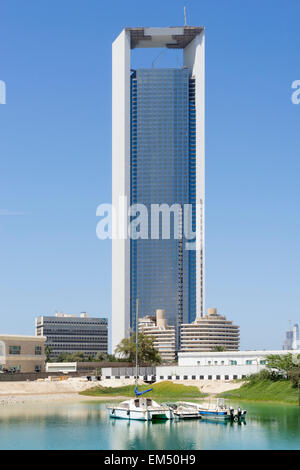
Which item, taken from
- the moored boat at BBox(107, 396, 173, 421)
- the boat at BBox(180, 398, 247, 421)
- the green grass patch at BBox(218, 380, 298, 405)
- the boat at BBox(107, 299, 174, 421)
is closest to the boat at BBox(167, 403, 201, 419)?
the boat at BBox(107, 299, 174, 421)

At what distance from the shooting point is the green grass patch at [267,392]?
12756 centimetres

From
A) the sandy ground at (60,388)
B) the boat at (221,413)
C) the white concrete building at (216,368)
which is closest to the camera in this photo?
the boat at (221,413)

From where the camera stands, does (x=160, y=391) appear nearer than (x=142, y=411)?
No

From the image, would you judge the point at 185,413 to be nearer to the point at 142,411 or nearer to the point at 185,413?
the point at 185,413

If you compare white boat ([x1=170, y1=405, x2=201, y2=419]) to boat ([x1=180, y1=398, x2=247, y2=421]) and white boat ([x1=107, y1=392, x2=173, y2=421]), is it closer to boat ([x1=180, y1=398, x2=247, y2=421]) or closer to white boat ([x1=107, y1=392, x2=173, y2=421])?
white boat ([x1=107, y1=392, x2=173, y2=421])

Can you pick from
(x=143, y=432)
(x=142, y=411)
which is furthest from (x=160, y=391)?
(x=143, y=432)

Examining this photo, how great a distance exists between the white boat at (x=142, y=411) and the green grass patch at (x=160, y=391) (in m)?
45.2

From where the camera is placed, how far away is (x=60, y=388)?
564 ft

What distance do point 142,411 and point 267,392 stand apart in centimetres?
4403

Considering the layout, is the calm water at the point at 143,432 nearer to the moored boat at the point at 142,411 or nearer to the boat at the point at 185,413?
the moored boat at the point at 142,411

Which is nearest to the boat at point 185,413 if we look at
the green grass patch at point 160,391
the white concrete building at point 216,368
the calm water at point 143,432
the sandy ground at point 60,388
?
the calm water at point 143,432
